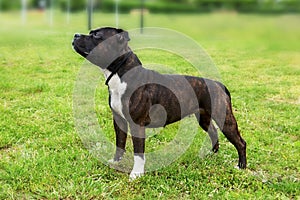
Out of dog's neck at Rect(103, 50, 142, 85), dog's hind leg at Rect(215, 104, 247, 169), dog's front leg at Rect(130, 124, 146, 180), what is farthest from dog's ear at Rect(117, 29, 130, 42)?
dog's hind leg at Rect(215, 104, 247, 169)

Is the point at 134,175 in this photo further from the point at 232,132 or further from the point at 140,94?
the point at 232,132

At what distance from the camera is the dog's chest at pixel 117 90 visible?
3378 mm

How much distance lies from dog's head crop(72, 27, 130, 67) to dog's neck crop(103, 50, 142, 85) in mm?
39

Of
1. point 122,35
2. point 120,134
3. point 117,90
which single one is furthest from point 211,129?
point 122,35

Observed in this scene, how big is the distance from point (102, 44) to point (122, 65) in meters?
0.23

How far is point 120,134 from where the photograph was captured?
3859 mm

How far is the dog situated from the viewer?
3299 millimetres

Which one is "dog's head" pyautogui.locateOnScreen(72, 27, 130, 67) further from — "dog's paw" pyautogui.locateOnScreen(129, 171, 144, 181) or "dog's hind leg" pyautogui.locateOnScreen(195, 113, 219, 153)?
"dog's hind leg" pyautogui.locateOnScreen(195, 113, 219, 153)

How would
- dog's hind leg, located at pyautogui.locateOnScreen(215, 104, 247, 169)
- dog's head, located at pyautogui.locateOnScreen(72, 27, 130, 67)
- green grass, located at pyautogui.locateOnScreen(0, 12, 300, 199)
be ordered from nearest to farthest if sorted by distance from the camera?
1. dog's head, located at pyautogui.locateOnScreen(72, 27, 130, 67)
2. green grass, located at pyautogui.locateOnScreen(0, 12, 300, 199)
3. dog's hind leg, located at pyautogui.locateOnScreen(215, 104, 247, 169)

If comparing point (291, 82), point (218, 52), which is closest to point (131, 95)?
point (291, 82)

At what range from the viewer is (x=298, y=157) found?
4.14 m

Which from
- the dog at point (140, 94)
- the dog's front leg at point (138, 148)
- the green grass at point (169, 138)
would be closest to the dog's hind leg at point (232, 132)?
the dog at point (140, 94)

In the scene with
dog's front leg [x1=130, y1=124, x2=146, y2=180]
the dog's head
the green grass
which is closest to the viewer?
the dog's head

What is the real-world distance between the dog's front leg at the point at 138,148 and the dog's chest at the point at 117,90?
0.60 feet
